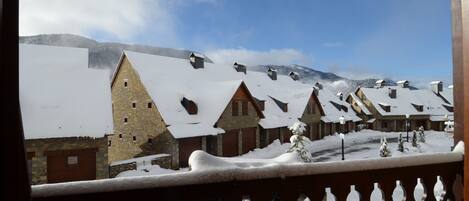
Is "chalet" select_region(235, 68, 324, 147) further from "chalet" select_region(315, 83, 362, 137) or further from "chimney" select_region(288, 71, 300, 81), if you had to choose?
"chalet" select_region(315, 83, 362, 137)

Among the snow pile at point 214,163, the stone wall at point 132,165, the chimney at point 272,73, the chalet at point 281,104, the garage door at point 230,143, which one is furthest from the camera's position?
the chimney at point 272,73

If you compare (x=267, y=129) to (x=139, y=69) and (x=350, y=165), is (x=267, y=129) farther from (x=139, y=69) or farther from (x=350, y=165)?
(x=350, y=165)

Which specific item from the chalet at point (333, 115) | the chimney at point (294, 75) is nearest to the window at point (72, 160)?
the chalet at point (333, 115)

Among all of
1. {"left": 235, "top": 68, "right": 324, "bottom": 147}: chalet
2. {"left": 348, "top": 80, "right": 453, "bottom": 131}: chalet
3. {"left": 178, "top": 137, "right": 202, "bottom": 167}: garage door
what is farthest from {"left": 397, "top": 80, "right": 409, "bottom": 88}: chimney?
{"left": 178, "top": 137, "right": 202, "bottom": 167}: garage door

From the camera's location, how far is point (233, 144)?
20219 millimetres

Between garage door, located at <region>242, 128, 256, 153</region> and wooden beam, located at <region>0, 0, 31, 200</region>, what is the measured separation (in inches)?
787

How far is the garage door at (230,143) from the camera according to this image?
1956 cm

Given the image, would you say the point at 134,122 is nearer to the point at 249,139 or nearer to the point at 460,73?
the point at 249,139

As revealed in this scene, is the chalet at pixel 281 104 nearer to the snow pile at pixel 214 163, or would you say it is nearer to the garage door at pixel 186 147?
the garage door at pixel 186 147

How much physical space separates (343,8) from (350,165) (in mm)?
8548

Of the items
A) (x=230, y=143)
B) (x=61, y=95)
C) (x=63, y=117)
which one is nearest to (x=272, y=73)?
(x=230, y=143)


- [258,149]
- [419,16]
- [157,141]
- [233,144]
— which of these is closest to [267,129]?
[258,149]

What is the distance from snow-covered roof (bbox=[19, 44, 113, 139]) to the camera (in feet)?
40.6

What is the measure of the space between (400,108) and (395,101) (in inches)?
53.4
